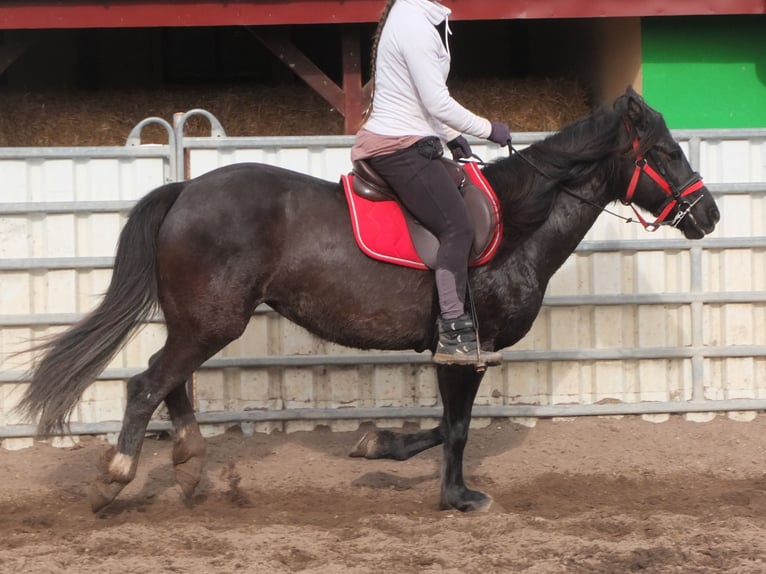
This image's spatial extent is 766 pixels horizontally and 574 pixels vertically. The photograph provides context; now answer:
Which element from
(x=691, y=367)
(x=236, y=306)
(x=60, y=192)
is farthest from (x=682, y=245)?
(x=60, y=192)

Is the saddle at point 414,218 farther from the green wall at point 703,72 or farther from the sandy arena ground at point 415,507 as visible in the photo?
the green wall at point 703,72

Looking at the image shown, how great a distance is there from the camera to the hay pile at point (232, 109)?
11.5 metres

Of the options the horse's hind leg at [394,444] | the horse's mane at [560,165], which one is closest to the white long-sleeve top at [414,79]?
the horse's mane at [560,165]

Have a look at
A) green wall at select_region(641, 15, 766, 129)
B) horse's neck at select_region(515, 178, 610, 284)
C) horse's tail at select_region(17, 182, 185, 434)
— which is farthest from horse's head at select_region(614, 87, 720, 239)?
green wall at select_region(641, 15, 766, 129)

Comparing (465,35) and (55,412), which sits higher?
(465,35)

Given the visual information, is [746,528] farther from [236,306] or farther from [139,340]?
[139,340]

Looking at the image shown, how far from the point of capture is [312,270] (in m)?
5.80

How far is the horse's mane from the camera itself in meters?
5.96

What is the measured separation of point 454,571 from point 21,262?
3969 mm

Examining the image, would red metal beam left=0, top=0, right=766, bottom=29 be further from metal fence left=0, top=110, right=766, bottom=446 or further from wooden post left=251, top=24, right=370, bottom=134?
metal fence left=0, top=110, right=766, bottom=446

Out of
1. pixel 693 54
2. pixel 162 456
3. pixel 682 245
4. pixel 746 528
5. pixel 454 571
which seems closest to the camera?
pixel 454 571

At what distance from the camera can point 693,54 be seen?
1154 centimetres

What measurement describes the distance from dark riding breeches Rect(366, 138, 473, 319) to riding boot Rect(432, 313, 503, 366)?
5cm

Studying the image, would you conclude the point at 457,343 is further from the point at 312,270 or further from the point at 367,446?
the point at 367,446
